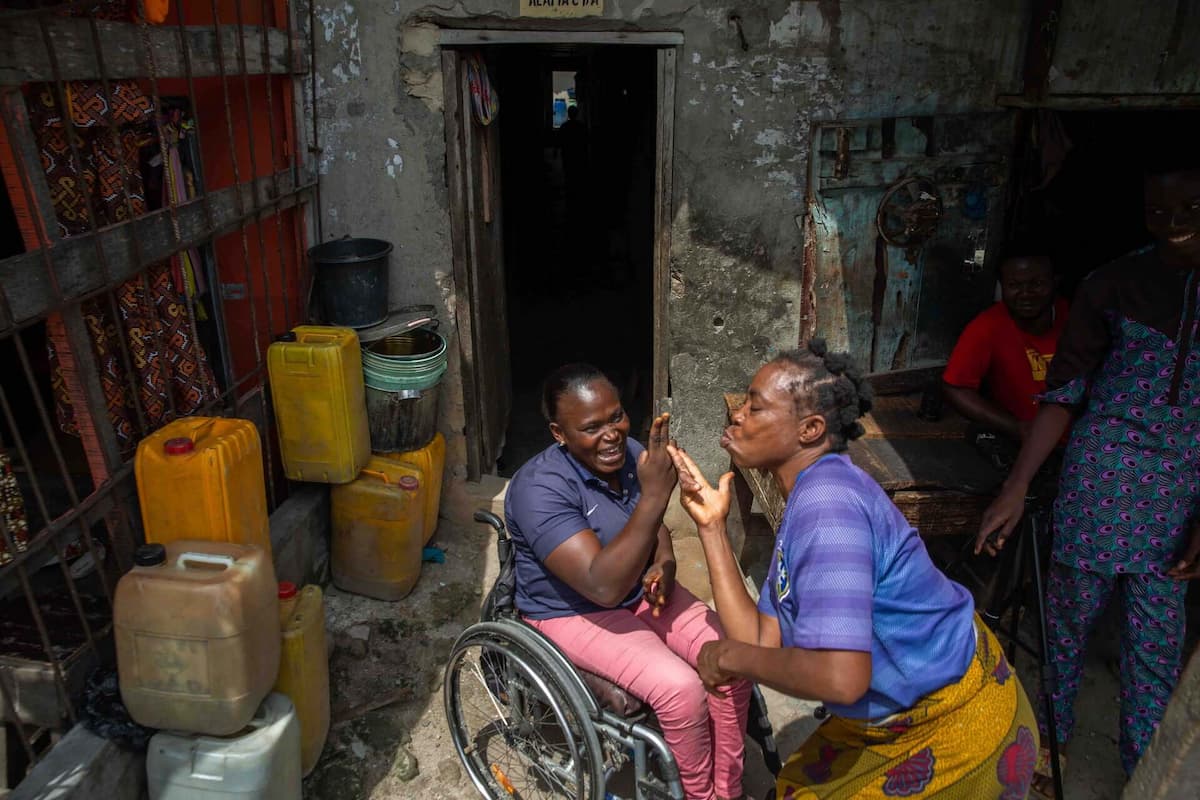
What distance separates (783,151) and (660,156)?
2.12 feet

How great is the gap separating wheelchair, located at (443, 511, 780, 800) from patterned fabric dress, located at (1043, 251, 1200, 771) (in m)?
1.30

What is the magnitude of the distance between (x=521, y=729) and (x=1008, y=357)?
264 cm

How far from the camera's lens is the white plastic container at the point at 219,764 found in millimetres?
2680

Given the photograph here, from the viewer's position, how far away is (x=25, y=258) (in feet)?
8.32

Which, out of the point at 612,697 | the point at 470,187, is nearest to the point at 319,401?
the point at 470,187

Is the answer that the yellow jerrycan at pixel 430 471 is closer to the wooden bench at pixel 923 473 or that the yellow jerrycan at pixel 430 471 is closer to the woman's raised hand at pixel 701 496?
the wooden bench at pixel 923 473

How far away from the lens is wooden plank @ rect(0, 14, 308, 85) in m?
2.48

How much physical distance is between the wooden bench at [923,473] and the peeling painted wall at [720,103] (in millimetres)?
930

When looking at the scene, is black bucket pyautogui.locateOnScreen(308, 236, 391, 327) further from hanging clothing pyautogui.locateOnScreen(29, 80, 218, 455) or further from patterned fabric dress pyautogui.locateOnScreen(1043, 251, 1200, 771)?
patterned fabric dress pyautogui.locateOnScreen(1043, 251, 1200, 771)

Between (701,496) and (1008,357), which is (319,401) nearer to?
(701,496)

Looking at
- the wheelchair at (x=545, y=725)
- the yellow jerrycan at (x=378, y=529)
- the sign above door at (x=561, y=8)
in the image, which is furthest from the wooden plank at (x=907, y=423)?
the sign above door at (x=561, y=8)

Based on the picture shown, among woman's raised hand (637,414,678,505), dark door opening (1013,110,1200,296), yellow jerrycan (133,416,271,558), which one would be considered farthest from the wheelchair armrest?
dark door opening (1013,110,1200,296)

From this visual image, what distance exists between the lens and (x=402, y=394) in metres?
4.36

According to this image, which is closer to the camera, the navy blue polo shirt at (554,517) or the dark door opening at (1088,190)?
the navy blue polo shirt at (554,517)
